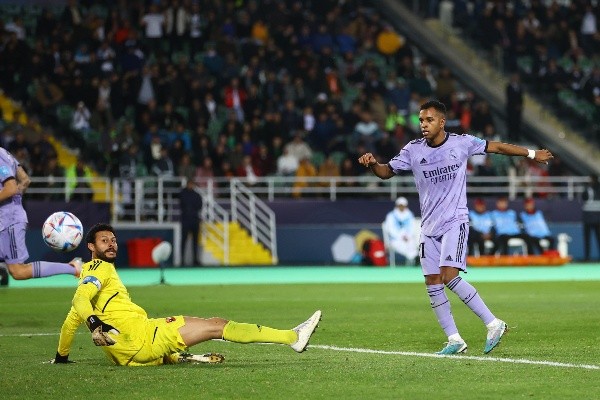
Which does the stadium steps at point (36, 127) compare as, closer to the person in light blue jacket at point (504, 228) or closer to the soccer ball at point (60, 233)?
the person in light blue jacket at point (504, 228)

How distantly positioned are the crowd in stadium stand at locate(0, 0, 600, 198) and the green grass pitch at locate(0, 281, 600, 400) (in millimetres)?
12049

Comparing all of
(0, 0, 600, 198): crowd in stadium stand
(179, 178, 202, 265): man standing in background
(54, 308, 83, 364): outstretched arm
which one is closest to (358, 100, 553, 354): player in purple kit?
(54, 308, 83, 364): outstretched arm

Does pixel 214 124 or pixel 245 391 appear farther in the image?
pixel 214 124

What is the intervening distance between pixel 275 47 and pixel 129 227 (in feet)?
24.0

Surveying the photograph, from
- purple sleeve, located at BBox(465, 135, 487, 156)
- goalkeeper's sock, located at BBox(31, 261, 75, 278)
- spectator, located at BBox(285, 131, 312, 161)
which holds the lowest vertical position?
goalkeeper's sock, located at BBox(31, 261, 75, 278)

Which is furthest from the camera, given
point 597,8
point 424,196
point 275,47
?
point 597,8

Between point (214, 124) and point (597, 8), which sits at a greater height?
point (597, 8)

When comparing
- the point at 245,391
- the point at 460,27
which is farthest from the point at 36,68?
the point at 245,391

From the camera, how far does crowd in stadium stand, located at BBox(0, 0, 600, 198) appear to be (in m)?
33.2

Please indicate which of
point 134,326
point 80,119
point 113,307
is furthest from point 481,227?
point 134,326

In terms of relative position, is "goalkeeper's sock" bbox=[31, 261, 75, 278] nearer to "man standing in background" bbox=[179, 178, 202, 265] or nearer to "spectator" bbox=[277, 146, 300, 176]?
"man standing in background" bbox=[179, 178, 202, 265]

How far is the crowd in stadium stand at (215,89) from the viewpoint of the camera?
3325 cm

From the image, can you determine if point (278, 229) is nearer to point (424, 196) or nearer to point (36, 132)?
point (36, 132)

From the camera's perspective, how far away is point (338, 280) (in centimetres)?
2725
